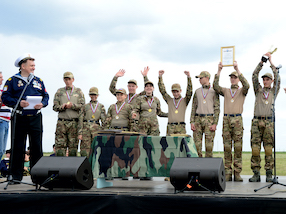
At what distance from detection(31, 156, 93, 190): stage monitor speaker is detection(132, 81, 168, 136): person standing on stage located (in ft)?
8.57

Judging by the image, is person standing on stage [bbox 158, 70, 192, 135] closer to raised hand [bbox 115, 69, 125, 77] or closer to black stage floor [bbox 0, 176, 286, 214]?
raised hand [bbox 115, 69, 125, 77]

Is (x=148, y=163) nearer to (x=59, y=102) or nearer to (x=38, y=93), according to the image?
(x=38, y=93)

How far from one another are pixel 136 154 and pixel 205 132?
6.90 ft

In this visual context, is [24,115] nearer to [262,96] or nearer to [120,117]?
[120,117]

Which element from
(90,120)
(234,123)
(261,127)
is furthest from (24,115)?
(261,127)

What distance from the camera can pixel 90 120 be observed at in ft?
24.4

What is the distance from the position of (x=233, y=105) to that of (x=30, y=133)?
377cm

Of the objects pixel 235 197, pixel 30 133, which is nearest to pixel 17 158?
pixel 30 133

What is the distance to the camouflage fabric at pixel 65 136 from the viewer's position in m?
7.16

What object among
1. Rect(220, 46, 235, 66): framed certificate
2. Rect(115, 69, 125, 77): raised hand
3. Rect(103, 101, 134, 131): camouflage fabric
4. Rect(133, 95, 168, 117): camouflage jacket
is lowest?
Rect(103, 101, 134, 131): camouflage fabric

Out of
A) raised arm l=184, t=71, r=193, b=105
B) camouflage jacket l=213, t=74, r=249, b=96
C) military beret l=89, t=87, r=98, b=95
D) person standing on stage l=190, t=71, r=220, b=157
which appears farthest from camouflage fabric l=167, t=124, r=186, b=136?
military beret l=89, t=87, r=98, b=95

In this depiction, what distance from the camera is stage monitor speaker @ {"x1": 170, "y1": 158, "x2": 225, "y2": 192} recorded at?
165 inches

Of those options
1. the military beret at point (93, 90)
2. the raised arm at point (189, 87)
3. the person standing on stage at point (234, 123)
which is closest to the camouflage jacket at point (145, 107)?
the raised arm at point (189, 87)

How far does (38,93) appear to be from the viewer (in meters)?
5.70
